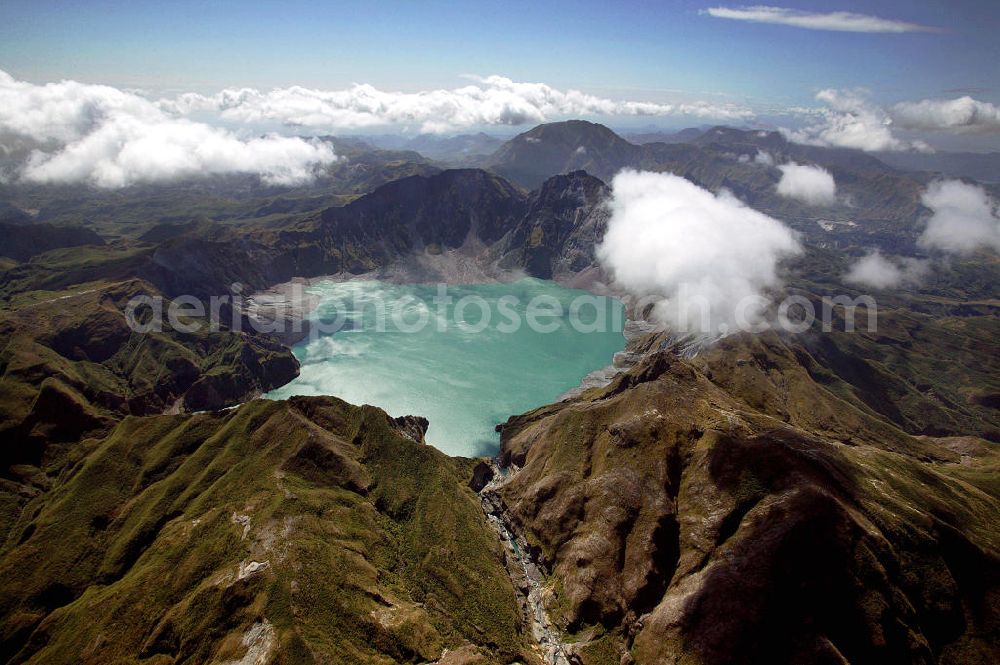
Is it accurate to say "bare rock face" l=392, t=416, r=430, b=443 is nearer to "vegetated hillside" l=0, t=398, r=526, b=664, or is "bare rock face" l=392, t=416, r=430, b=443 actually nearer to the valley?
"vegetated hillside" l=0, t=398, r=526, b=664

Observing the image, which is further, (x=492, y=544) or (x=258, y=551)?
(x=492, y=544)

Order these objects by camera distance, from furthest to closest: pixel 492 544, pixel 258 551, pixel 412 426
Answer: pixel 412 426, pixel 492 544, pixel 258 551

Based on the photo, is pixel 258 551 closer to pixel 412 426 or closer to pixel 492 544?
pixel 492 544

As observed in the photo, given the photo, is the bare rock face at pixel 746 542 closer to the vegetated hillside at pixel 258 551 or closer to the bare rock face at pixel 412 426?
the vegetated hillside at pixel 258 551

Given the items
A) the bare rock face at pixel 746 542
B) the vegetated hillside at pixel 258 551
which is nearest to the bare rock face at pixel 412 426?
the vegetated hillside at pixel 258 551

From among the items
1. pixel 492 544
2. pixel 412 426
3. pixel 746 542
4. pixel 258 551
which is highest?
pixel 746 542

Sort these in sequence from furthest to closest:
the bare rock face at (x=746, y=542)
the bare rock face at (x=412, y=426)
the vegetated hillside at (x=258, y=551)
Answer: the bare rock face at (x=412, y=426), the bare rock face at (x=746, y=542), the vegetated hillside at (x=258, y=551)

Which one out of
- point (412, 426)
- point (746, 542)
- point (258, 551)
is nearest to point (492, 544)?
point (258, 551)
